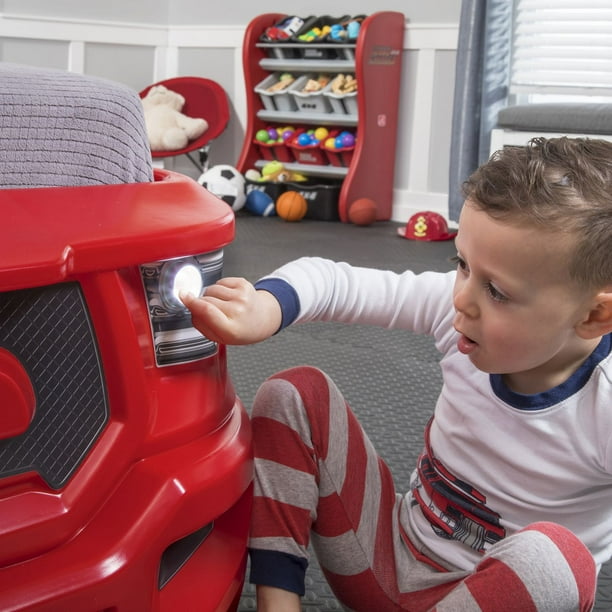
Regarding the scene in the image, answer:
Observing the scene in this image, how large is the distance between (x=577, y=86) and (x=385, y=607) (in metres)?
3.02

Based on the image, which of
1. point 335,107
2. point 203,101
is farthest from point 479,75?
point 203,101

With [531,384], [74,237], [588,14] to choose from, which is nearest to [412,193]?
[588,14]

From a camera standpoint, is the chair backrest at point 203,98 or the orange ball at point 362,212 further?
the chair backrest at point 203,98

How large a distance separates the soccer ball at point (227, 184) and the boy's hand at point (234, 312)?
10.3ft

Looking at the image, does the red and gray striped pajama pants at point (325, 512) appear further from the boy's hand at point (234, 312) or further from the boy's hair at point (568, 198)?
the boy's hair at point (568, 198)

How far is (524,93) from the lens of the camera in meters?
3.64

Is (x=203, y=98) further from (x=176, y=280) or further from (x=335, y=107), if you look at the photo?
(x=176, y=280)

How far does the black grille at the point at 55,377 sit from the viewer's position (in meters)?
0.64

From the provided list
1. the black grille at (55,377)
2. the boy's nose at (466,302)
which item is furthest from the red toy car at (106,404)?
the boy's nose at (466,302)

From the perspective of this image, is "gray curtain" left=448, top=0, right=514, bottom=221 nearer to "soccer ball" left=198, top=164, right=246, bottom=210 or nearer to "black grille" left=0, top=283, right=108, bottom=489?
"soccer ball" left=198, top=164, right=246, bottom=210

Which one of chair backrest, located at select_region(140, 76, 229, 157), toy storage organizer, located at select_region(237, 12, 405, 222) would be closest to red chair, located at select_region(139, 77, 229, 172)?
chair backrest, located at select_region(140, 76, 229, 157)

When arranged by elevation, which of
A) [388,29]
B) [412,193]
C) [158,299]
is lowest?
[412,193]

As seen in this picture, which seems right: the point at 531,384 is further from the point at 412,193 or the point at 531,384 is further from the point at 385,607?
the point at 412,193

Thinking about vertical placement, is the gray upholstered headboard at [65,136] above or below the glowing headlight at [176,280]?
above
